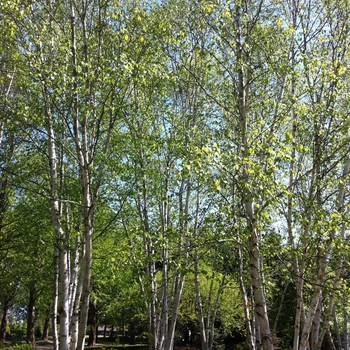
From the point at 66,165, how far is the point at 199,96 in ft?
15.4

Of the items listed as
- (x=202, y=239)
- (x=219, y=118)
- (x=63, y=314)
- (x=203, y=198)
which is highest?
(x=219, y=118)

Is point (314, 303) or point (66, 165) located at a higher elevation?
point (66, 165)

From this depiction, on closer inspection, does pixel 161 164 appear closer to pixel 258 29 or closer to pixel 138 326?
pixel 258 29

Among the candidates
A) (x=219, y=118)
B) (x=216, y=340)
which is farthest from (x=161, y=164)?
(x=216, y=340)

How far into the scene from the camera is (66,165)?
37.4 ft

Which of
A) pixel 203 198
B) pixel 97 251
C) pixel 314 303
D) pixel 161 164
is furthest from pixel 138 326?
pixel 314 303

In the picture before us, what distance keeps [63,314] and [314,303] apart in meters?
5.12

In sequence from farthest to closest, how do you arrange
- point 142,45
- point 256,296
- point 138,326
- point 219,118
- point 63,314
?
point 138,326
point 219,118
point 63,314
point 142,45
point 256,296

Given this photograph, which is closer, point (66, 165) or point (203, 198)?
point (66, 165)

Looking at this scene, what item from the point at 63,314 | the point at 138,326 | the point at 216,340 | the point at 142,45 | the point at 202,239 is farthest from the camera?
the point at 138,326

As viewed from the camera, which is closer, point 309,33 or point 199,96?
point 309,33

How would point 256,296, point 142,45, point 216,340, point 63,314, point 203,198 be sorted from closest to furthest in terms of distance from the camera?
point 256,296 < point 142,45 < point 63,314 < point 203,198 < point 216,340

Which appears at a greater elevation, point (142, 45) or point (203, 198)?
point (142, 45)

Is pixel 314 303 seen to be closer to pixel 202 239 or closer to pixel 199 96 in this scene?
pixel 202 239
